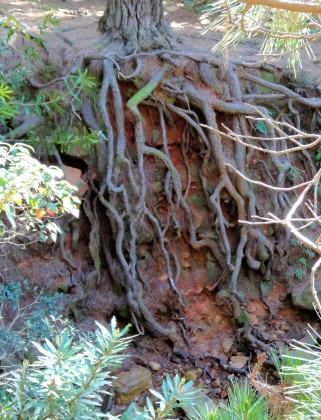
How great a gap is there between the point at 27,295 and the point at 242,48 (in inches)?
127

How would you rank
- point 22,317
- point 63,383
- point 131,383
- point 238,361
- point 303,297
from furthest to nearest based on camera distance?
1. point 303,297
2. point 238,361
3. point 131,383
4. point 22,317
5. point 63,383

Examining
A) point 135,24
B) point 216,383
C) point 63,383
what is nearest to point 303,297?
point 216,383

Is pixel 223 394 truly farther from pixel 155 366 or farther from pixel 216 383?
pixel 155 366

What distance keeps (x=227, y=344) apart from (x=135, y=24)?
2.66 meters

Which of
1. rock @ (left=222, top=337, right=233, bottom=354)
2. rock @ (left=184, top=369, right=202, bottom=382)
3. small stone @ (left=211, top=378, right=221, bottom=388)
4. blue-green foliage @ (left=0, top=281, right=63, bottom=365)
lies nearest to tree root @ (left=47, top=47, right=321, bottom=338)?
rock @ (left=222, top=337, right=233, bottom=354)

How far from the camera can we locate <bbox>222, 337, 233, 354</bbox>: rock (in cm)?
551

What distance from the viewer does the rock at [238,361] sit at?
17.6 feet

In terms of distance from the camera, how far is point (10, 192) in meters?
2.30

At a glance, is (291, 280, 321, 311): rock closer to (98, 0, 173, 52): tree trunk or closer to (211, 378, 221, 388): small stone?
(211, 378, 221, 388): small stone

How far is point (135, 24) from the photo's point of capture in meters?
5.57

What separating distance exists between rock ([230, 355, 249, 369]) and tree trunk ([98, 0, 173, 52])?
2528 millimetres

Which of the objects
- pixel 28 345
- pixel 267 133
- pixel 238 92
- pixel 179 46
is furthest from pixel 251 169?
pixel 28 345

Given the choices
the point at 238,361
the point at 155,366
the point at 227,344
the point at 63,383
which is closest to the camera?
the point at 63,383

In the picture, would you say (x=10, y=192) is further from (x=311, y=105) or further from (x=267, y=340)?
(x=311, y=105)
